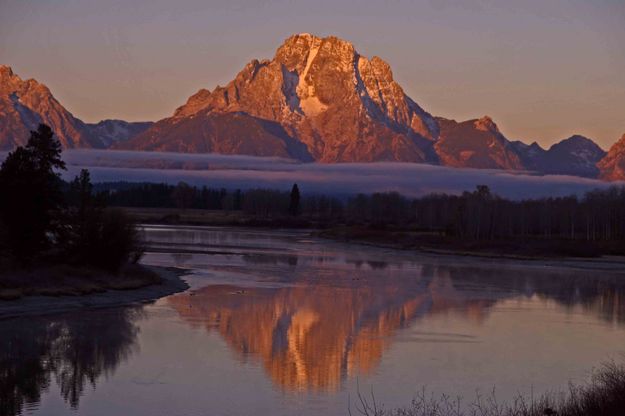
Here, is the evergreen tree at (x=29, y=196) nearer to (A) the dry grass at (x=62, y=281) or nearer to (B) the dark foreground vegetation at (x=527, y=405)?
(A) the dry grass at (x=62, y=281)

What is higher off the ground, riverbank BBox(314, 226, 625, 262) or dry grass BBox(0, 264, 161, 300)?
dry grass BBox(0, 264, 161, 300)

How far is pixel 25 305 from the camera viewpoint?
40406 mm

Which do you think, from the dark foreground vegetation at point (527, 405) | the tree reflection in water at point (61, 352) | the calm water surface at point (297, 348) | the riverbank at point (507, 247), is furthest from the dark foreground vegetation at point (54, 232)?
the riverbank at point (507, 247)

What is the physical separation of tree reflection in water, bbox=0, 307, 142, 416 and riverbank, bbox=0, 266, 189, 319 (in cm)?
146

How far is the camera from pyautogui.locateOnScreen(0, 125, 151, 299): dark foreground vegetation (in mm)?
46562

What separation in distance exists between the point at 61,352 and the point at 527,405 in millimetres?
15867

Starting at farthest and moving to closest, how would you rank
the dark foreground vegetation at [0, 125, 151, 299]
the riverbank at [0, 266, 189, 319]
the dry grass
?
1. the dark foreground vegetation at [0, 125, 151, 299]
2. the dry grass
3. the riverbank at [0, 266, 189, 319]

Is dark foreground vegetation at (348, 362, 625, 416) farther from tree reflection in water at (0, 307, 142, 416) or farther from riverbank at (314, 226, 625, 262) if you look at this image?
riverbank at (314, 226, 625, 262)

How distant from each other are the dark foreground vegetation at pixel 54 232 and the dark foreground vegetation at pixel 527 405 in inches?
931

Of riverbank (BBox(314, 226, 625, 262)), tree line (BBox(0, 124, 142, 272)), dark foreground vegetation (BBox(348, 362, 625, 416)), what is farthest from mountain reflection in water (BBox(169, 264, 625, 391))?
riverbank (BBox(314, 226, 625, 262))

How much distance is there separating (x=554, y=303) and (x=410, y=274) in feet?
70.5

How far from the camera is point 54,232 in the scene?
51.3 meters

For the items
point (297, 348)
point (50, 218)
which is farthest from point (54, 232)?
point (297, 348)

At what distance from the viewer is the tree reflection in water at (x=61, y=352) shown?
83.5 ft
